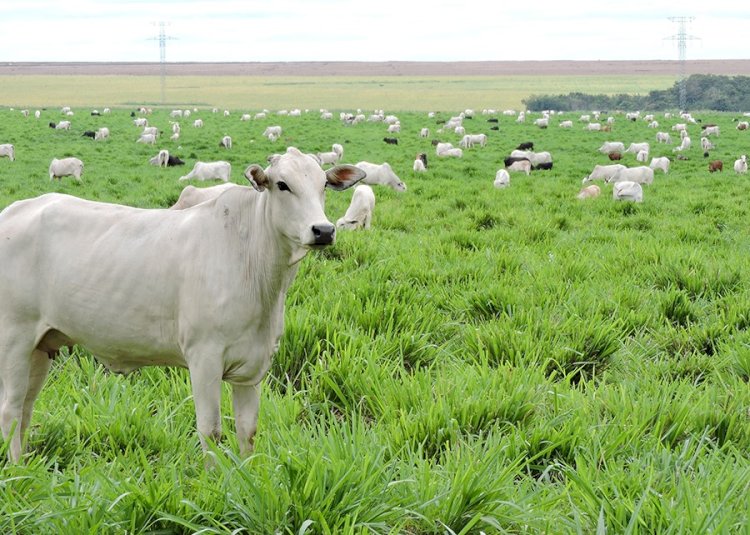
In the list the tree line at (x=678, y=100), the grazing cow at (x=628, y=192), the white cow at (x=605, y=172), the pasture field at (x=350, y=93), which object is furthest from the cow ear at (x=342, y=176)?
the tree line at (x=678, y=100)

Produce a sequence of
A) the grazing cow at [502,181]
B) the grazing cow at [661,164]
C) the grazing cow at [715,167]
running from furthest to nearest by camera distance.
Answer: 1. the grazing cow at [661,164]
2. the grazing cow at [715,167]
3. the grazing cow at [502,181]

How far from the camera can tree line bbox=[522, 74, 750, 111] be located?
66.4 meters

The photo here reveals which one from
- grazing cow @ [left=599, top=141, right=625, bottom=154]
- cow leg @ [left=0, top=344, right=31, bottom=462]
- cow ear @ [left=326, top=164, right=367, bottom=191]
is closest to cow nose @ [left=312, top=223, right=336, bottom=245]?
cow ear @ [left=326, top=164, right=367, bottom=191]

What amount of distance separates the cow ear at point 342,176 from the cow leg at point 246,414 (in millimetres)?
948

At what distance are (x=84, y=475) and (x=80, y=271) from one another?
83 cm

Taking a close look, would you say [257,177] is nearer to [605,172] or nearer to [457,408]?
[457,408]

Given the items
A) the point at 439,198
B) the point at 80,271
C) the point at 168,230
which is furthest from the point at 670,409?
the point at 439,198

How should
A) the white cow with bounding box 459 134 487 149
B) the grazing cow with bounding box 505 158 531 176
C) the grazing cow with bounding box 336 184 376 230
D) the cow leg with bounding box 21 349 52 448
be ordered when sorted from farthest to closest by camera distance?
1. the white cow with bounding box 459 134 487 149
2. the grazing cow with bounding box 505 158 531 176
3. the grazing cow with bounding box 336 184 376 230
4. the cow leg with bounding box 21 349 52 448

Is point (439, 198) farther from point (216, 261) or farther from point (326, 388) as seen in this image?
point (216, 261)

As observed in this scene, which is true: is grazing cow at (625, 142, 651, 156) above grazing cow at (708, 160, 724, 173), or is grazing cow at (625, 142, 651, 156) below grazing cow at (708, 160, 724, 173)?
above

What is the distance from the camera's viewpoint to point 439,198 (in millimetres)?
13414

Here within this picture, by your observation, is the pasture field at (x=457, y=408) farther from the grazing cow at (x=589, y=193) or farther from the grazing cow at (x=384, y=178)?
the grazing cow at (x=384, y=178)

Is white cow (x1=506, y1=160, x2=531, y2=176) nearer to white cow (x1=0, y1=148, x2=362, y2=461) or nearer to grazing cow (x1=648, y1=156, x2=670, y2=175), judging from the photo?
grazing cow (x1=648, y1=156, x2=670, y2=175)

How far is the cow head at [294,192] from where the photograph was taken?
284 centimetres
